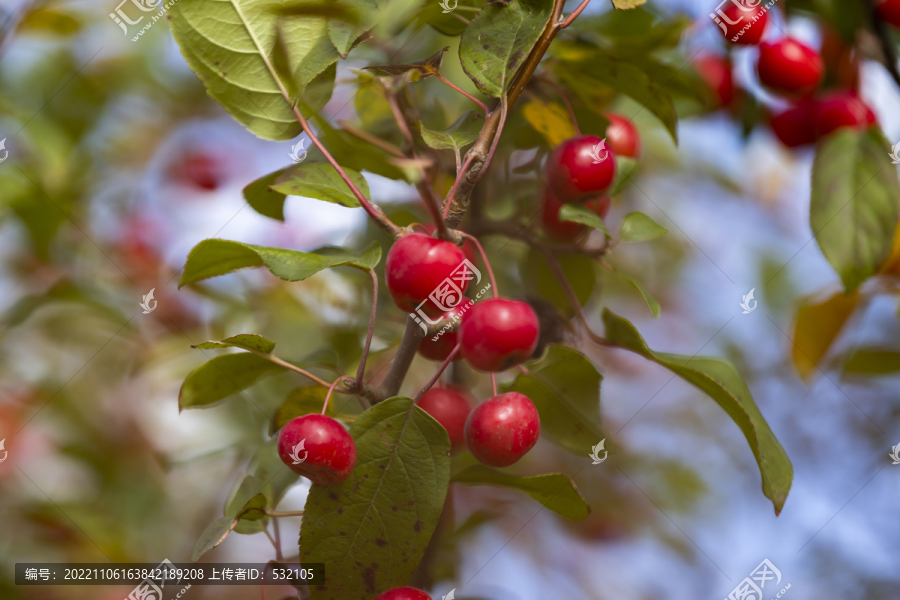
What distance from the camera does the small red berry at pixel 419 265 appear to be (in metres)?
0.45

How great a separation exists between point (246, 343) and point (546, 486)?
0.91ft

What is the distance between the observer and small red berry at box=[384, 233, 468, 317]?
1.48ft

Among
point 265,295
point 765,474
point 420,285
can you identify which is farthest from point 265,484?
point 265,295

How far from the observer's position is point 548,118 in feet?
2.21

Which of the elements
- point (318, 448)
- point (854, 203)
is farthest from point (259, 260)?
point (854, 203)

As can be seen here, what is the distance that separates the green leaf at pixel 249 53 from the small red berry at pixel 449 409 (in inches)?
11.1

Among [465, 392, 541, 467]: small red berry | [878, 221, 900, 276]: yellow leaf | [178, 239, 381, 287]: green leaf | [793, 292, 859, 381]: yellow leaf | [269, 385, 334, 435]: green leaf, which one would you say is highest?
[178, 239, 381, 287]: green leaf

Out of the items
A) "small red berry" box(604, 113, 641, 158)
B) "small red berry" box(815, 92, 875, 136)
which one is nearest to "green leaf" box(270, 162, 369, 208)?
"small red berry" box(604, 113, 641, 158)

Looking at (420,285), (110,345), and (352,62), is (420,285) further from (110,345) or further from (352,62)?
(110,345)

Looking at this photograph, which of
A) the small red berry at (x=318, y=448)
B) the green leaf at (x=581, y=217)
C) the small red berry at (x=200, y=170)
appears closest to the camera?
the small red berry at (x=318, y=448)

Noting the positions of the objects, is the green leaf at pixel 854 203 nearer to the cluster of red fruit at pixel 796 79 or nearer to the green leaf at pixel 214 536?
the cluster of red fruit at pixel 796 79

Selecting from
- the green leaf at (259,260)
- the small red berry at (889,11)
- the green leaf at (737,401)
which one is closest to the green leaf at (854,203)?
the small red berry at (889,11)

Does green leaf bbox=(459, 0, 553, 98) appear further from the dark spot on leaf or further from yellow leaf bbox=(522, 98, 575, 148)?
the dark spot on leaf

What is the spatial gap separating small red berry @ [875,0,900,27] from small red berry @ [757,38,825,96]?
0.27ft
